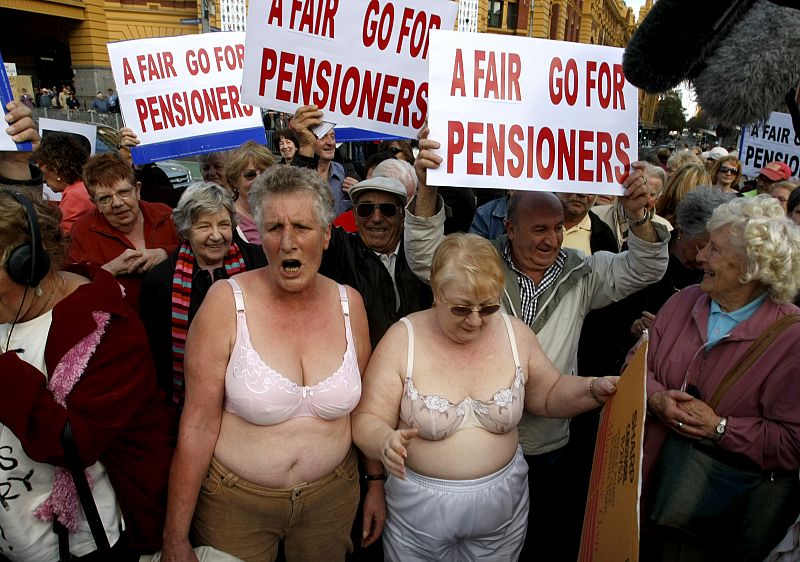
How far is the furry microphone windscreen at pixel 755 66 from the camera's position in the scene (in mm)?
1309

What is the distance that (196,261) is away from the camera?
A: 2717mm

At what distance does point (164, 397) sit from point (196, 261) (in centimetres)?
86

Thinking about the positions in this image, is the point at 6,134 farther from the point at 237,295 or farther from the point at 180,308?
the point at 237,295

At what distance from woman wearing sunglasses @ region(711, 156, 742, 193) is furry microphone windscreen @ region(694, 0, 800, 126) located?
5.19 metres

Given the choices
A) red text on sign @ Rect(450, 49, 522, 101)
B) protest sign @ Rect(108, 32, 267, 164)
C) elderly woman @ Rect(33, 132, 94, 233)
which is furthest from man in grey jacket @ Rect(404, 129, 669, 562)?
elderly woman @ Rect(33, 132, 94, 233)

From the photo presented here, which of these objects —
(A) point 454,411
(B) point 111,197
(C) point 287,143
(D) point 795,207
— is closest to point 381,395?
(A) point 454,411

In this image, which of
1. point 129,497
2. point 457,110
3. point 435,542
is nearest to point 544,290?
point 457,110

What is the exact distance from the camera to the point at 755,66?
52.0 inches

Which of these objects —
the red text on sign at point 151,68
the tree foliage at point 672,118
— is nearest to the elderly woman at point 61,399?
Answer: the red text on sign at point 151,68

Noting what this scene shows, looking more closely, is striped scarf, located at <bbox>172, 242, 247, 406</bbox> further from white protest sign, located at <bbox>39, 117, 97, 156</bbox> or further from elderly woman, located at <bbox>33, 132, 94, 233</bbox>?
white protest sign, located at <bbox>39, 117, 97, 156</bbox>

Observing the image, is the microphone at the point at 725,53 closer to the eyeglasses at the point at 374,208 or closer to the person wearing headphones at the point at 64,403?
the eyeglasses at the point at 374,208

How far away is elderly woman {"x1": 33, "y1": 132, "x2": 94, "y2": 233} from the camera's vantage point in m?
3.90

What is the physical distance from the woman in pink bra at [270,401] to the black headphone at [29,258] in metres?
0.51

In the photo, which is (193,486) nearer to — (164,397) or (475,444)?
(164,397)
